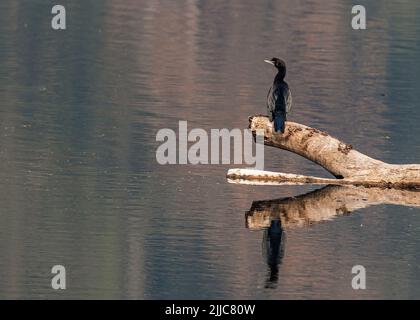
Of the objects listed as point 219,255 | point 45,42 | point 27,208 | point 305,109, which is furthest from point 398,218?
point 45,42

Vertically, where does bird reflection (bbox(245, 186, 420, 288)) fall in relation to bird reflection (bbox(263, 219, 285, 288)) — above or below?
above

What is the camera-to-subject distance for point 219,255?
27.8 m

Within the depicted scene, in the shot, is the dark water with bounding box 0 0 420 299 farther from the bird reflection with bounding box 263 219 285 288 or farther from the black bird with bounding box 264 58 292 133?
the black bird with bounding box 264 58 292 133

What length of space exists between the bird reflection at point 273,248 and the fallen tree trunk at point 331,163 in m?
3.48

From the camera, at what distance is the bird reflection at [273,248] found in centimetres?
2661

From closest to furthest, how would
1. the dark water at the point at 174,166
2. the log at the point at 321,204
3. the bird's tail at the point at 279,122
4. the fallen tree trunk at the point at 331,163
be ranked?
the dark water at the point at 174,166 → the log at the point at 321,204 → the fallen tree trunk at the point at 331,163 → the bird's tail at the point at 279,122

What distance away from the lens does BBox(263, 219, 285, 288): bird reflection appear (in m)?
26.6

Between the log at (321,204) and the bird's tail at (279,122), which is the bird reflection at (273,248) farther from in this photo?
the bird's tail at (279,122)

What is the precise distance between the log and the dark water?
0.87 feet

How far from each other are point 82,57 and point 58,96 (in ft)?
32.4

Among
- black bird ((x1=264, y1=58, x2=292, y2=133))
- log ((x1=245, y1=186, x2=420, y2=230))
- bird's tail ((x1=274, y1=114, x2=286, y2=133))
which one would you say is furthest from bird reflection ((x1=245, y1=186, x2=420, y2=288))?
black bird ((x1=264, y1=58, x2=292, y2=133))

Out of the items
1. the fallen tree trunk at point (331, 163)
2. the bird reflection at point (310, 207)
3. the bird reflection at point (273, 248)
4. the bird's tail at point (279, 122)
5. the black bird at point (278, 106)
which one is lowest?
the bird reflection at point (273, 248)

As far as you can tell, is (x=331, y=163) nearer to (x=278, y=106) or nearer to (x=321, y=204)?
(x=278, y=106)

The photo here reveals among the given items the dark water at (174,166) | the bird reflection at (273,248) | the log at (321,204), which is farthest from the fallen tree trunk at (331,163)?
the bird reflection at (273,248)
